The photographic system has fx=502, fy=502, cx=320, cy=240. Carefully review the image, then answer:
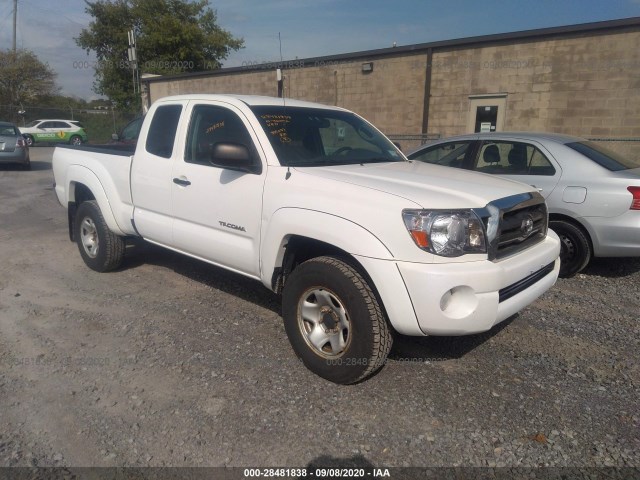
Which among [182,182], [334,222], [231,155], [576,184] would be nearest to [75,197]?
[182,182]

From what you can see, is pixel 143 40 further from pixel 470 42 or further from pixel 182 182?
pixel 182 182

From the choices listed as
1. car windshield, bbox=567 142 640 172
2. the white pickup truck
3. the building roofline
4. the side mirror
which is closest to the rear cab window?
the white pickup truck

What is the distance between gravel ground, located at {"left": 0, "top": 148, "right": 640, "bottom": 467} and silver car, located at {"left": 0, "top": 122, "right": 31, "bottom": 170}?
41.4 ft

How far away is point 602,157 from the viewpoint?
18.0 feet

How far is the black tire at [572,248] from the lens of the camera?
5359mm

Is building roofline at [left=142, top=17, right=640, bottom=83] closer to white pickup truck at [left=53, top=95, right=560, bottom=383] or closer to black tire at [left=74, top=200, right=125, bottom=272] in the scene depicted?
white pickup truck at [left=53, top=95, right=560, bottom=383]

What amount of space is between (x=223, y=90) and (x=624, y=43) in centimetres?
1582

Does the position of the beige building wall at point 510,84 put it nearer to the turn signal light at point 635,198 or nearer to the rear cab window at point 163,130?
the turn signal light at point 635,198

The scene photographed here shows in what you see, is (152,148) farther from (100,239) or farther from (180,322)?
(180,322)

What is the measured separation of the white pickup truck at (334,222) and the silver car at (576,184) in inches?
64.9

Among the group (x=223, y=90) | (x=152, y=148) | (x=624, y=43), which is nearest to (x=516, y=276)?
(x=152, y=148)

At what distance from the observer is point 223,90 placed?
2264 cm

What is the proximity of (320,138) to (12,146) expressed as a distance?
1476 centimetres

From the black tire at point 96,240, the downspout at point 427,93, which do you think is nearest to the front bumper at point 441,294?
the black tire at point 96,240
